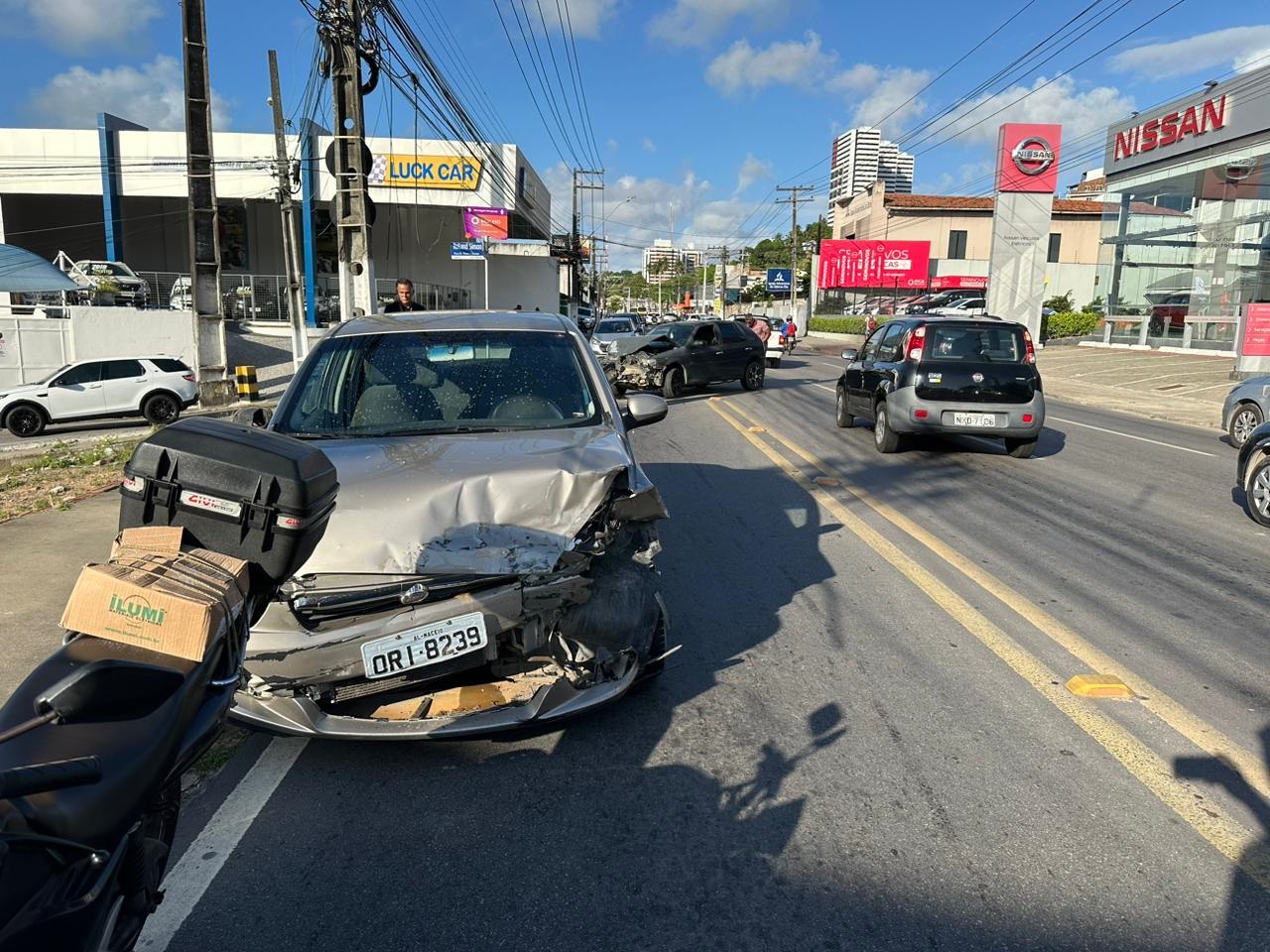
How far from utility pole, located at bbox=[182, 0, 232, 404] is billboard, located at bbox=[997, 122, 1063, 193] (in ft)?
102

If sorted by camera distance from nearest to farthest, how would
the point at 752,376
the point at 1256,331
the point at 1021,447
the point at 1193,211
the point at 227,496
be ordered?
the point at 227,496 < the point at 1021,447 < the point at 1256,331 < the point at 752,376 < the point at 1193,211

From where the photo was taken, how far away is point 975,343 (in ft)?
35.3

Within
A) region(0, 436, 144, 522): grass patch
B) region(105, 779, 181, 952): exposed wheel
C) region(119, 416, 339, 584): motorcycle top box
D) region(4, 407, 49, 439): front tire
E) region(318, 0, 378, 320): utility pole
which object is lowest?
region(4, 407, 49, 439): front tire

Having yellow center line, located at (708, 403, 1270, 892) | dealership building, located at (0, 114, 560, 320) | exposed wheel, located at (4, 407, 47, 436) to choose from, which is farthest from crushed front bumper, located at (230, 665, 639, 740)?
dealership building, located at (0, 114, 560, 320)

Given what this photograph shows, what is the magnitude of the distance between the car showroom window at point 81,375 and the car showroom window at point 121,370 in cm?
14

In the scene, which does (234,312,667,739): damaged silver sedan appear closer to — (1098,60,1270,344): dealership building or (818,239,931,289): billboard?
(1098,60,1270,344): dealership building

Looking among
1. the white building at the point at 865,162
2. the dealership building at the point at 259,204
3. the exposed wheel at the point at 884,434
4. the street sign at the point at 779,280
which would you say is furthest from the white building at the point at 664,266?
the exposed wheel at the point at 884,434

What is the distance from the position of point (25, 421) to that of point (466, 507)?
61.2 feet

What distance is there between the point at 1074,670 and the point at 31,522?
834 cm

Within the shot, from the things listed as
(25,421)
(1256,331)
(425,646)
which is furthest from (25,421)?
(1256,331)

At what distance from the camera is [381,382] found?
4797mm

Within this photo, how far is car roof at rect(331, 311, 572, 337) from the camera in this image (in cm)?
519

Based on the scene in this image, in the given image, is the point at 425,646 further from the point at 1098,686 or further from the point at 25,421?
the point at 25,421

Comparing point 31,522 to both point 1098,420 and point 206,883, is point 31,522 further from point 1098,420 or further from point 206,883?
point 1098,420
